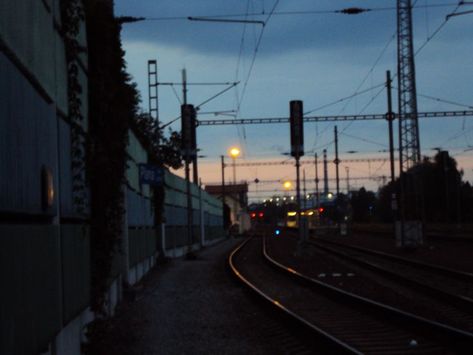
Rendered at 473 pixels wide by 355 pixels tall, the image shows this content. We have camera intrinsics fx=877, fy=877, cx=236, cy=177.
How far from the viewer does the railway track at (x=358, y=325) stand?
11.7 metres

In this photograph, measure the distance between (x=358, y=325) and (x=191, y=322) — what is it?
311 cm

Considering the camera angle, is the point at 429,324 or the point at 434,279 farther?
the point at 434,279

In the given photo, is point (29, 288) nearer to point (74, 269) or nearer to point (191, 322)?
point (74, 269)

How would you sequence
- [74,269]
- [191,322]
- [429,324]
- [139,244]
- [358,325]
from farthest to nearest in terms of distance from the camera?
[139,244] → [191,322] → [358,325] → [429,324] → [74,269]

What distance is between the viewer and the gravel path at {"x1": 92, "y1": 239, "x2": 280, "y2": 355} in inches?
507

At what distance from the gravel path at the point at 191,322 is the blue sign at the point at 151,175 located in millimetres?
2972

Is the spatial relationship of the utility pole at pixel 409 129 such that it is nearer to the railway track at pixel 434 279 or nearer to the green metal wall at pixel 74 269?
the railway track at pixel 434 279

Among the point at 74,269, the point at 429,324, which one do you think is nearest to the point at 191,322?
the point at 429,324

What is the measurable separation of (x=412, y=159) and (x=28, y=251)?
39184 mm

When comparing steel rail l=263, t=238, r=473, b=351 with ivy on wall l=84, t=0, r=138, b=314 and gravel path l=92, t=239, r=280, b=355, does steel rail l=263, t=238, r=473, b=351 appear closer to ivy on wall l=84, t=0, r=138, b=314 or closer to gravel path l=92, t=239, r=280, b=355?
gravel path l=92, t=239, r=280, b=355

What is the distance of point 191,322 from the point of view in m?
16.0

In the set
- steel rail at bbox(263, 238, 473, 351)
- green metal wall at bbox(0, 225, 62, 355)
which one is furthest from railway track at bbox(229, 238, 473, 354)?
green metal wall at bbox(0, 225, 62, 355)

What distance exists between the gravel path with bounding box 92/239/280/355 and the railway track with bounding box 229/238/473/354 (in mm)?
627

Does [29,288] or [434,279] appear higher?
[29,288]
